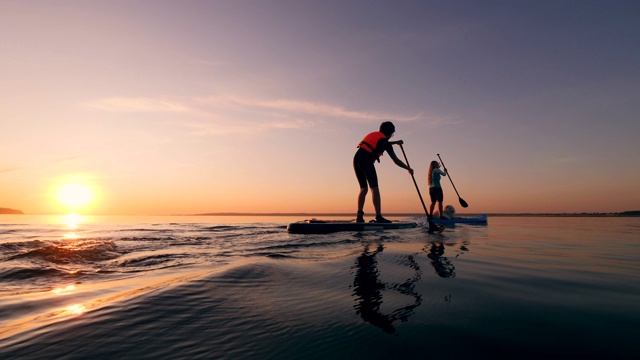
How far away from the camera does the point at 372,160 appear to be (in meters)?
11.3

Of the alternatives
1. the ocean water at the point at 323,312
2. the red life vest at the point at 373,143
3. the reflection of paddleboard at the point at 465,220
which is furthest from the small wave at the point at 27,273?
the reflection of paddleboard at the point at 465,220

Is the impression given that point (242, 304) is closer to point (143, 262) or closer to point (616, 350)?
point (616, 350)

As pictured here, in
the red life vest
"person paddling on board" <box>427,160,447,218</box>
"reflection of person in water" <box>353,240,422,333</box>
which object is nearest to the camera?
"reflection of person in water" <box>353,240,422,333</box>

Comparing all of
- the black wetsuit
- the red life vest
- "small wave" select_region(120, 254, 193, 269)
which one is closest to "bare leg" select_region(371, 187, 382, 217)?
the black wetsuit

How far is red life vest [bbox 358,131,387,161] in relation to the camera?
11.3 m

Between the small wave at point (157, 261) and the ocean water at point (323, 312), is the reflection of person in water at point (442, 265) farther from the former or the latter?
the small wave at point (157, 261)

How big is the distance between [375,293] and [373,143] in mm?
9105

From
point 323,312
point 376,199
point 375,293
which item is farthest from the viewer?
point 376,199

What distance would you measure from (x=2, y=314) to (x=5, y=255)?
4.28 meters

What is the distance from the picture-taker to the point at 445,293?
268 cm

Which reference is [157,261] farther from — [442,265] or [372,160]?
[372,160]

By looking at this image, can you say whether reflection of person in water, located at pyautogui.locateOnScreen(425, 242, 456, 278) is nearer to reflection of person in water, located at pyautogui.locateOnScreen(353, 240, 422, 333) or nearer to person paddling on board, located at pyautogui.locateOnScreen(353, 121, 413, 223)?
reflection of person in water, located at pyautogui.locateOnScreen(353, 240, 422, 333)

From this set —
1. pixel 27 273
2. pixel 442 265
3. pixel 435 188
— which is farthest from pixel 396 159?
pixel 27 273

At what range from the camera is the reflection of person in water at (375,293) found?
1.99m
